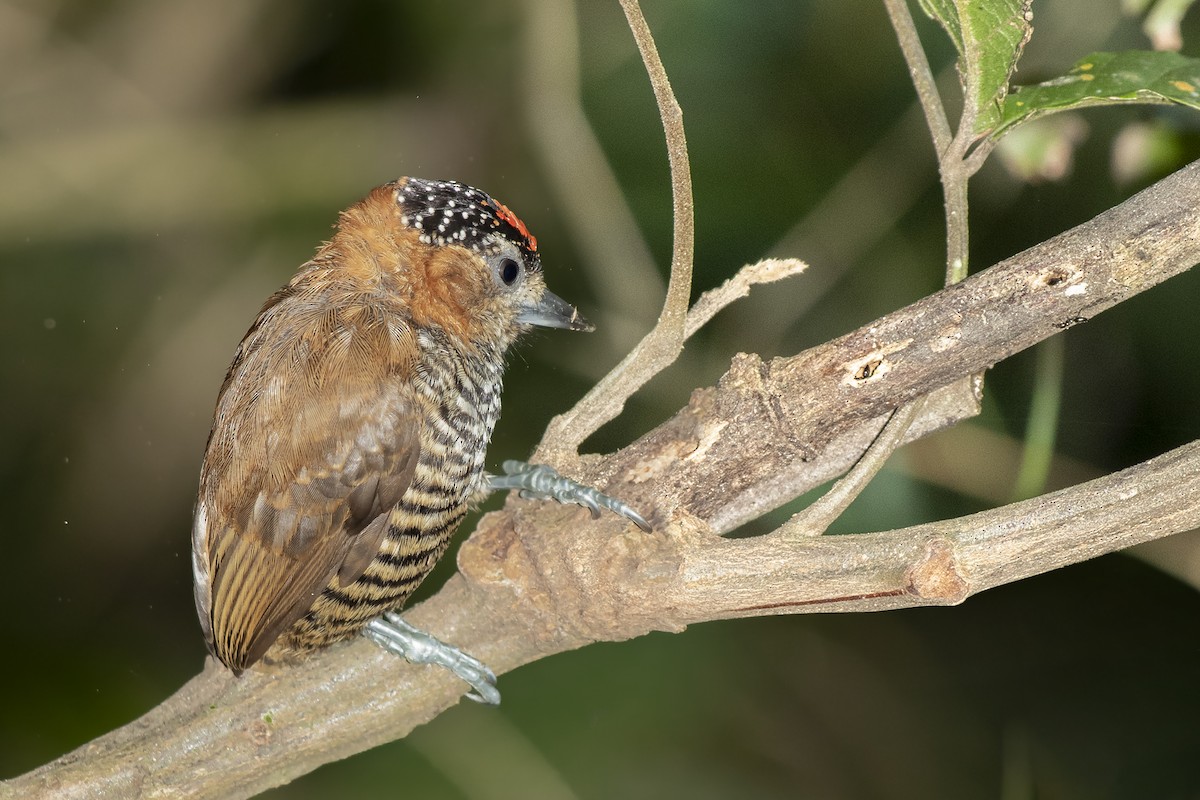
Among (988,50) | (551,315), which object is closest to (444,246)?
(551,315)

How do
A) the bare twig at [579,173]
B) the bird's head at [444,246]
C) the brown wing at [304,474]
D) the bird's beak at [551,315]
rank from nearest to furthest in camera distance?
the brown wing at [304,474], the bird's head at [444,246], the bird's beak at [551,315], the bare twig at [579,173]

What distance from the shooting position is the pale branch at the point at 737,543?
58.3 inches

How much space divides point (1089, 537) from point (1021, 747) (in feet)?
4.80

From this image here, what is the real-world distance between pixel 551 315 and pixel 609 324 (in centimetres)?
48

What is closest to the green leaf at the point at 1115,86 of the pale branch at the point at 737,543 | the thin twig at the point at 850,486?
the pale branch at the point at 737,543

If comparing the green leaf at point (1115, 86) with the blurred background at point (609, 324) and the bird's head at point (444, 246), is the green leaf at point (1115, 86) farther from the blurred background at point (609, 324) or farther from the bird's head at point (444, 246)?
the bird's head at point (444, 246)

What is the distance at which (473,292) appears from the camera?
2.27 meters

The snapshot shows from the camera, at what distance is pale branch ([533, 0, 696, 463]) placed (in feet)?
5.65

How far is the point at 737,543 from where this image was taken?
1.77 m

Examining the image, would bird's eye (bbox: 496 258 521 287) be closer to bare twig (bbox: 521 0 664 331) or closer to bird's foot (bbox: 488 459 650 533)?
bird's foot (bbox: 488 459 650 533)

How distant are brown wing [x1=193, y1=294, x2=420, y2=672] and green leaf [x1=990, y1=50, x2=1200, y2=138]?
117 cm

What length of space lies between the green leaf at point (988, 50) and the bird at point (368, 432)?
2.88ft

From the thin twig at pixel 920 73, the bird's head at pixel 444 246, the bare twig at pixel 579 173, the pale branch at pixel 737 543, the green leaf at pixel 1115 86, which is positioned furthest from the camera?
the bare twig at pixel 579 173

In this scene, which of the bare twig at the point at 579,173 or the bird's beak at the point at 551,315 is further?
the bare twig at the point at 579,173
